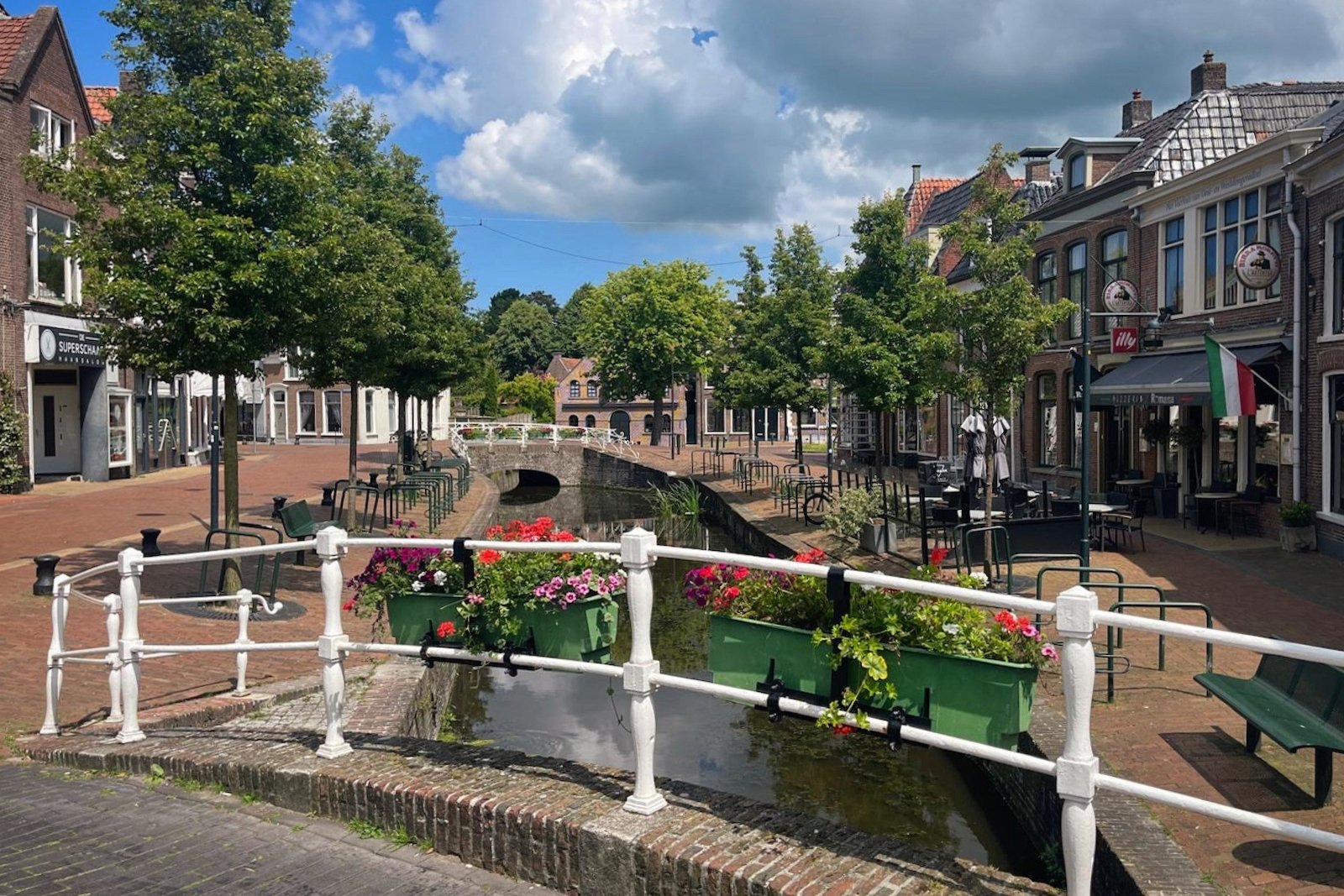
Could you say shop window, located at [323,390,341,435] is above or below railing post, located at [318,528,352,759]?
above

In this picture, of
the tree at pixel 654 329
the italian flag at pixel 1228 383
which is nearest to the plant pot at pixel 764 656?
the italian flag at pixel 1228 383

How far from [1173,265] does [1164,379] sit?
273 centimetres

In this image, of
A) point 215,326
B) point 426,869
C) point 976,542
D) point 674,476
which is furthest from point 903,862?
point 674,476

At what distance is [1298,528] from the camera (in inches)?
577

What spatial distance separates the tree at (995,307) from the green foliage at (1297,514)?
4996mm

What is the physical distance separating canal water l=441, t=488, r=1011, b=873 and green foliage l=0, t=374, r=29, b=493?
16050 millimetres

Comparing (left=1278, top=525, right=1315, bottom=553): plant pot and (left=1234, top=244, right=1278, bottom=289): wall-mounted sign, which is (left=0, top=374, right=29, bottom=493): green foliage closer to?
(left=1234, top=244, right=1278, bottom=289): wall-mounted sign

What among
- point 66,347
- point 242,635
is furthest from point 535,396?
point 242,635

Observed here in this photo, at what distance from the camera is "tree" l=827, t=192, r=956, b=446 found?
19156 mm

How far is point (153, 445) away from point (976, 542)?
24.9 metres

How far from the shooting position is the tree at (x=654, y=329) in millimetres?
50375

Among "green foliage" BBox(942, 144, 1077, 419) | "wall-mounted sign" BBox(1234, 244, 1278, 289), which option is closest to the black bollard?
"green foliage" BBox(942, 144, 1077, 419)

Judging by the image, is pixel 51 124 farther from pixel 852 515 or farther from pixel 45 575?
pixel 852 515

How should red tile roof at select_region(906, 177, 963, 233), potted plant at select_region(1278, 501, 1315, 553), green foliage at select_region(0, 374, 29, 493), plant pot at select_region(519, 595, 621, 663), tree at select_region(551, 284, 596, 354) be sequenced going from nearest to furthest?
plant pot at select_region(519, 595, 621, 663)
potted plant at select_region(1278, 501, 1315, 553)
green foliage at select_region(0, 374, 29, 493)
red tile roof at select_region(906, 177, 963, 233)
tree at select_region(551, 284, 596, 354)
